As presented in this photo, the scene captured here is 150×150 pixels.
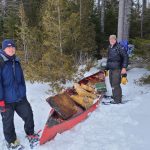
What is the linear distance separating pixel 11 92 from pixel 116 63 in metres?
3.59

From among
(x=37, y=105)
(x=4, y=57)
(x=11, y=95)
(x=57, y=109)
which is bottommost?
(x=37, y=105)

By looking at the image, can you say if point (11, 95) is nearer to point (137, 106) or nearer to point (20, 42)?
point (137, 106)

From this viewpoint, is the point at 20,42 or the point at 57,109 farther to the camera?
the point at 20,42

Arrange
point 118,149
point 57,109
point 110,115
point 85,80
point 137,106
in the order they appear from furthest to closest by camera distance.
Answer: point 85,80
point 137,106
point 110,115
point 57,109
point 118,149

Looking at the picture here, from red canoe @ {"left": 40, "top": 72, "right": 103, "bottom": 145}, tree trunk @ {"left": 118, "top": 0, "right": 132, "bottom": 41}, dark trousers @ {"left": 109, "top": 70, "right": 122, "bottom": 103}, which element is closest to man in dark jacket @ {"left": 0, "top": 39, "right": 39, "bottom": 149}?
red canoe @ {"left": 40, "top": 72, "right": 103, "bottom": 145}

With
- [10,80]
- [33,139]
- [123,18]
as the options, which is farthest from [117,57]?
[123,18]

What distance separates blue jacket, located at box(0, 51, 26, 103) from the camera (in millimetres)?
6168

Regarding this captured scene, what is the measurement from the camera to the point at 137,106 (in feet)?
28.1

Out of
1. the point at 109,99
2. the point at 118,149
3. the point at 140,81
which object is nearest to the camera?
the point at 118,149

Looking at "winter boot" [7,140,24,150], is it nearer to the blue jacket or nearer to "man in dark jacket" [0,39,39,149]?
"man in dark jacket" [0,39,39,149]

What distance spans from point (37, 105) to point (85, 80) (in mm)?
1878

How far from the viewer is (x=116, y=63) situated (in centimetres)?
890

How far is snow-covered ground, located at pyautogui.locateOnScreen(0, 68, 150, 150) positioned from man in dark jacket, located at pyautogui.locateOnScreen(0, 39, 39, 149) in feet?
1.25

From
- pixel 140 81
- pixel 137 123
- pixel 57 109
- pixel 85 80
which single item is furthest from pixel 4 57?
pixel 140 81
